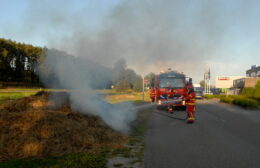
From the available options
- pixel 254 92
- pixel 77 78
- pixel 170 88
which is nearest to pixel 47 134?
Result: pixel 77 78

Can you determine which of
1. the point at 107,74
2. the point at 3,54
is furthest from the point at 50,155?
the point at 3,54

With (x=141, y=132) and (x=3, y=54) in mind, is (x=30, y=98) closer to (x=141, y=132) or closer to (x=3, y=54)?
(x=141, y=132)

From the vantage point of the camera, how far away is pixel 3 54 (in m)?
56.1

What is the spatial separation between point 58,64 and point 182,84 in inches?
544

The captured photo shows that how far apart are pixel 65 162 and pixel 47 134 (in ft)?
5.01

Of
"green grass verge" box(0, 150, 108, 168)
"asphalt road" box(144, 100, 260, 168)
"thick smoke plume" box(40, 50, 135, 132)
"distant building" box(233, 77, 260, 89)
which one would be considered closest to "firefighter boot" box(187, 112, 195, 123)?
"asphalt road" box(144, 100, 260, 168)

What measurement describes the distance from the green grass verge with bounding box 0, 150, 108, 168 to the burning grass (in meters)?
0.40

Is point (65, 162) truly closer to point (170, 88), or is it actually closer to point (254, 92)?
point (170, 88)

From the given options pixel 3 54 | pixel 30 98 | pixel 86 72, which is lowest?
pixel 30 98

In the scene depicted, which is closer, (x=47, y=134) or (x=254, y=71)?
Answer: (x=47, y=134)

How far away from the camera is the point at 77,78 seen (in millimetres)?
11023

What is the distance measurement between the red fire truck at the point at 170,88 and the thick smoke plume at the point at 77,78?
939cm

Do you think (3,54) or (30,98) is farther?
(3,54)

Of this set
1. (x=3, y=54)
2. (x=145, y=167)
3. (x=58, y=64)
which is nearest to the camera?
(x=145, y=167)
